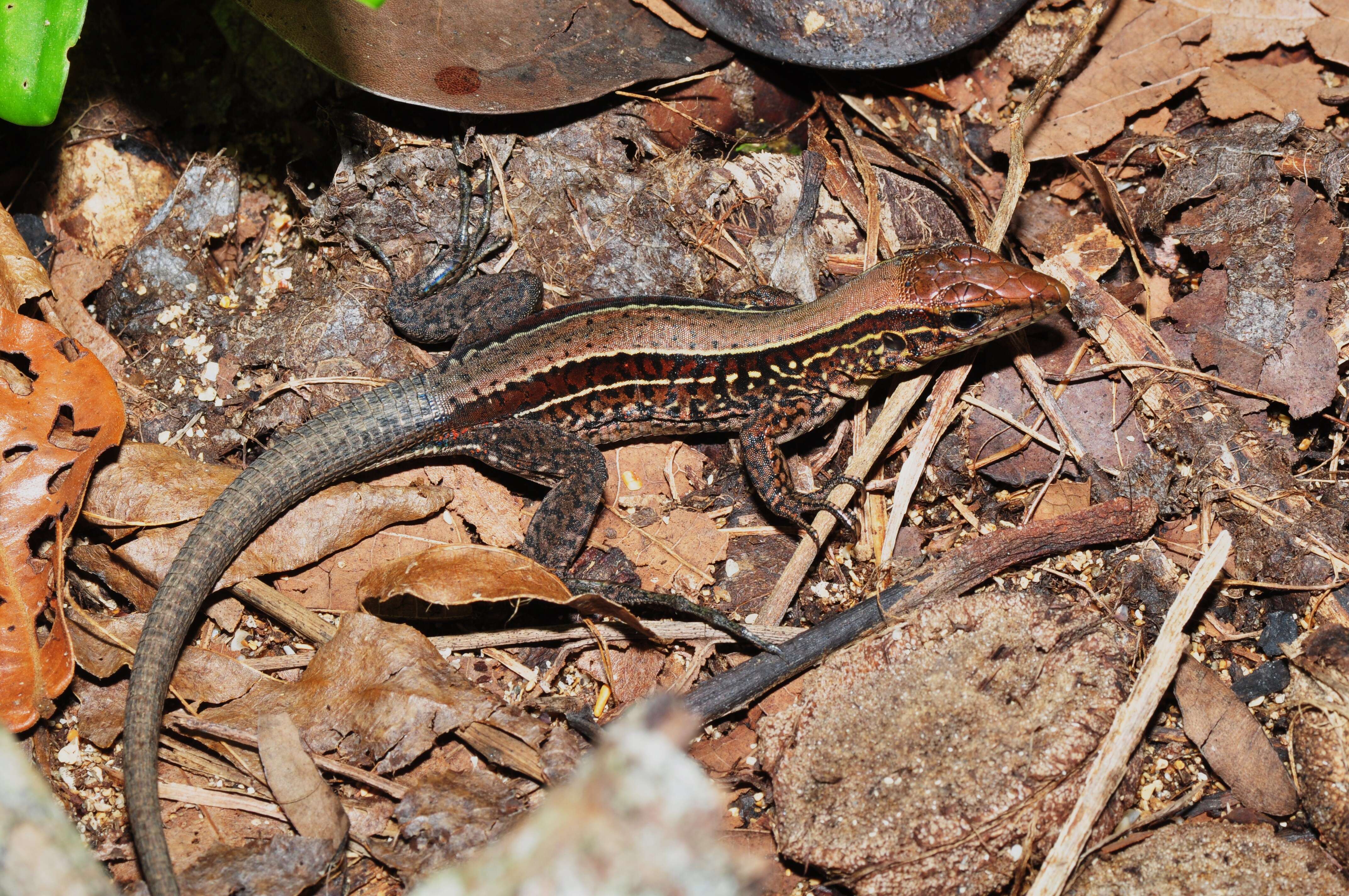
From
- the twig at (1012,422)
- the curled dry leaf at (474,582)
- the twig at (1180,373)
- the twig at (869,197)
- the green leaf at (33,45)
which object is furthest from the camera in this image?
the twig at (869,197)

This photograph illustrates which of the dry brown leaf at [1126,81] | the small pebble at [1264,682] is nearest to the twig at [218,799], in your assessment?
the small pebble at [1264,682]

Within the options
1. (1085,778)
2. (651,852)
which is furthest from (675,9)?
(651,852)

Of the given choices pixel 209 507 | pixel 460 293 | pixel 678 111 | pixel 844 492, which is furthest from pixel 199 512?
pixel 678 111

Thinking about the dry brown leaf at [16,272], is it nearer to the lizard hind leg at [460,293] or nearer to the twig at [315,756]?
the lizard hind leg at [460,293]

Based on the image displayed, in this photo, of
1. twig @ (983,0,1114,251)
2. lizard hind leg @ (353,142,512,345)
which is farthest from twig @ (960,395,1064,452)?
lizard hind leg @ (353,142,512,345)

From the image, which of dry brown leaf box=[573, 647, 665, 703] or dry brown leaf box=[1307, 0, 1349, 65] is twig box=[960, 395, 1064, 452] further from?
dry brown leaf box=[1307, 0, 1349, 65]

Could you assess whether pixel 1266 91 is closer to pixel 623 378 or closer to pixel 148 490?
pixel 623 378
